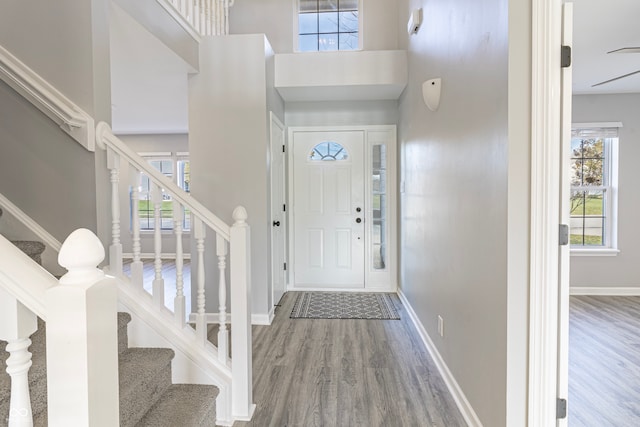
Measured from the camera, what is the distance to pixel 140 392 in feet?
4.99

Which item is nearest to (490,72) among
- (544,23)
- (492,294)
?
(544,23)

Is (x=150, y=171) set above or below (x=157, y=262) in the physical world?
above

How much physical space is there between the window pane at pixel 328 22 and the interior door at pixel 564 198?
356 centimetres

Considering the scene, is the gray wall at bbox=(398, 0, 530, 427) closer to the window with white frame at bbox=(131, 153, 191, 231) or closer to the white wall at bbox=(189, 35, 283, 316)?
the white wall at bbox=(189, 35, 283, 316)

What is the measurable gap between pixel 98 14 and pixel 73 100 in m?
0.48

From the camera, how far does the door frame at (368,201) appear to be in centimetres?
445

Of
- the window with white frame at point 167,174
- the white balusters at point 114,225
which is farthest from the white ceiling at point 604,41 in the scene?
the window with white frame at point 167,174

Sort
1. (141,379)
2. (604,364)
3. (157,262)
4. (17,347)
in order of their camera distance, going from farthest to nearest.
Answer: (604,364) → (157,262) → (141,379) → (17,347)

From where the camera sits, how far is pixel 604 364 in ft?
8.61

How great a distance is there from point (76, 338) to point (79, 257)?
139 millimetres

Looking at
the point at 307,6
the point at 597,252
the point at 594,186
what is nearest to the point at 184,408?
the point at 307,6

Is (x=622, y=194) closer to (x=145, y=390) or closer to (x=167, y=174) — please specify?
(x=145, y=390)

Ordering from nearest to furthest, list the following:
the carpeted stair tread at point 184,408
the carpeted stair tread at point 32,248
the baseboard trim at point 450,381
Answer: the carpeted stair tread at point 184,408, the carpeted stair tread at point 32,248, the baseboard trim at point 450,381

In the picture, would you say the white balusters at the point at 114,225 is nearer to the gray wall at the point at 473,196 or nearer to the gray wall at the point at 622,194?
the gray wall at the point at 473,196
